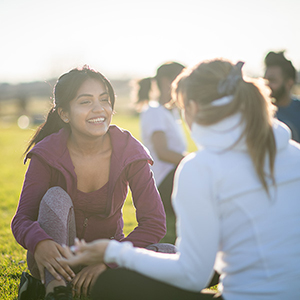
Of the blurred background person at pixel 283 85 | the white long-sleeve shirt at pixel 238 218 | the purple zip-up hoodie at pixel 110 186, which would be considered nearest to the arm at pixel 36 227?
the purple zip-up hoodie at pixel 110 186

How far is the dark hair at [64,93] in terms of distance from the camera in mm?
3070

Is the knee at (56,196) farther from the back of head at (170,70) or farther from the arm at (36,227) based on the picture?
the back of head at (170,70)

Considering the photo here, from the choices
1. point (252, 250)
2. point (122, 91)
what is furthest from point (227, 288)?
point (122, 91)

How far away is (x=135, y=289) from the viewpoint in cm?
194

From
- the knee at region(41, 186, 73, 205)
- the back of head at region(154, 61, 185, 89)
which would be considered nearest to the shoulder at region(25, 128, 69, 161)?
the knee at region(41, 186, 73, 205)

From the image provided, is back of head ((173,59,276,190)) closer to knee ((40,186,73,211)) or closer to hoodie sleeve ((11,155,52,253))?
knee ((40,186,73,211))

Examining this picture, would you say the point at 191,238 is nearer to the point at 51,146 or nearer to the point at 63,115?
the point at 51,146

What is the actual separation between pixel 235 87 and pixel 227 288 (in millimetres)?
928

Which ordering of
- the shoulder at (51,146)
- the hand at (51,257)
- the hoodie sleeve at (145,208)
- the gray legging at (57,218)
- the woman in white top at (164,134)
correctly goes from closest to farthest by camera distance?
1. the hand at (51,257)
2. the gray legging at (57,218)
3. the hoodie sleeve at (145,208)
4. the shoulder at (51,146)
5. the woman in white top at (164,134)

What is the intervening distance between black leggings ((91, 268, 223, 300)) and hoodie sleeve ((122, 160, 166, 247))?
778 millimetres

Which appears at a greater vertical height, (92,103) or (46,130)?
(92,103)

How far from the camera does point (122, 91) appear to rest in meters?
97.2

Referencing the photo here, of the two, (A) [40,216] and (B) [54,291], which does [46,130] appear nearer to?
(A) [40,216]

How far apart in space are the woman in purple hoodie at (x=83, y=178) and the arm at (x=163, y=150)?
6.51ft
